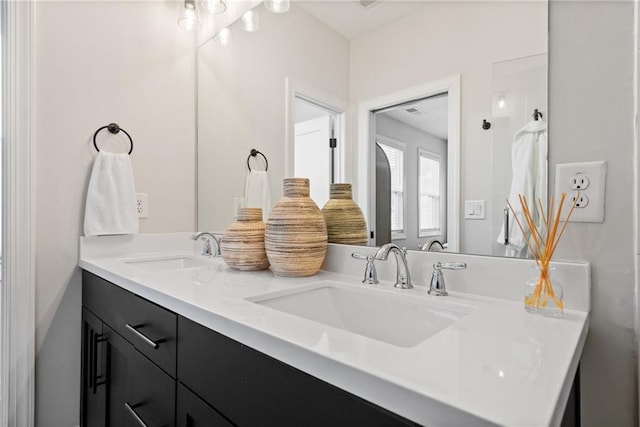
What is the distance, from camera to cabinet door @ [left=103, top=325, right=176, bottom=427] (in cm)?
88

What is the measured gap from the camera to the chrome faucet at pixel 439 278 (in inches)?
34.6

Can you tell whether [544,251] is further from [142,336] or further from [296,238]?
[142,336]

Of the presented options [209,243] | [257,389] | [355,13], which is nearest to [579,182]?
[257,389]

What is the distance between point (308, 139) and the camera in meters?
1.38

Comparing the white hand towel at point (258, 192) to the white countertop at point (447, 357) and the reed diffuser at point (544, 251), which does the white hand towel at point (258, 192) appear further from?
the reed diffuser at point (544, 251)

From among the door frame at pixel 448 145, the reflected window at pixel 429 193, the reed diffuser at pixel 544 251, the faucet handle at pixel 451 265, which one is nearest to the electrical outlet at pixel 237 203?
the door frame at pixel 448 145

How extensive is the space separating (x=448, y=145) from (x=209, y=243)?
1.12 m

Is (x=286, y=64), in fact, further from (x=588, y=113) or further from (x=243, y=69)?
(x=588, y=113)

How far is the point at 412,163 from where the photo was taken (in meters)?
1.08

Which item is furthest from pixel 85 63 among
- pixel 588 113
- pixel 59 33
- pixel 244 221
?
pixel 588 113

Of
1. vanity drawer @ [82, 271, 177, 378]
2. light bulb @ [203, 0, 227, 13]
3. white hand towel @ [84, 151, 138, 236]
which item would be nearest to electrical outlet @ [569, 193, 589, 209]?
vanity drawer @ [82, 271, 177, 378]

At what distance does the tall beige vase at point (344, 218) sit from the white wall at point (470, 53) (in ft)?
1.12

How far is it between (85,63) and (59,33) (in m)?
0.13

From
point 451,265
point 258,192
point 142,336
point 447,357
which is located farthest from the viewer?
point 258,192
